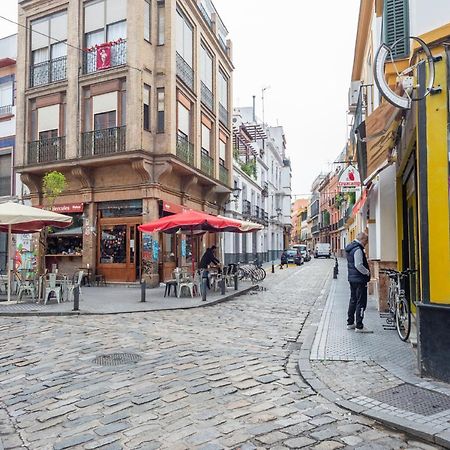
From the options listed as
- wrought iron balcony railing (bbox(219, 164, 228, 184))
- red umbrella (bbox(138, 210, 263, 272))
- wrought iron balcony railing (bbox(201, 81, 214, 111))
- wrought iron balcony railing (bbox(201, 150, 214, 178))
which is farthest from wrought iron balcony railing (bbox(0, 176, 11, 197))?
red umbrella (bbox(138, 210, 263, 272))

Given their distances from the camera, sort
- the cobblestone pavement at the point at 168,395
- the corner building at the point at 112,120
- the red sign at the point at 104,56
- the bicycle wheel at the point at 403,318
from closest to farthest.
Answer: the cobblestone pavement at the point at 168,395, the bicycle wheel at the point at 403,318, the corner building at the point at 112,120, the red sign at the point at 104,56

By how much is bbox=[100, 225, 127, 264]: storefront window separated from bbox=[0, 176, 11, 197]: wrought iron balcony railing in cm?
710

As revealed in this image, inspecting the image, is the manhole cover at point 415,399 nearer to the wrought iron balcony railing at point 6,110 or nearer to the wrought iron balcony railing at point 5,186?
the wrought iron balcony railing at point 5,186

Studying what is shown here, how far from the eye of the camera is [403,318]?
781 centimetres

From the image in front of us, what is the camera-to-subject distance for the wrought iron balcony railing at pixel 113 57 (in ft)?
62.7

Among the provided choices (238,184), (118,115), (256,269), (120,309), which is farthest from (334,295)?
(238,184)

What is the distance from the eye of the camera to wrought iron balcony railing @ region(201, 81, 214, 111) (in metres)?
24.2

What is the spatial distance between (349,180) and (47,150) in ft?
43.7

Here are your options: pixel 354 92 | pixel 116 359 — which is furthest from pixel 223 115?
pixel 116 359

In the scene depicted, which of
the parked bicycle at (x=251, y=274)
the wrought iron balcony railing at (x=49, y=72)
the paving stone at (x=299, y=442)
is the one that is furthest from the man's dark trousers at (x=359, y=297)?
the wrought iron balcony railing at (x=49, y=72)

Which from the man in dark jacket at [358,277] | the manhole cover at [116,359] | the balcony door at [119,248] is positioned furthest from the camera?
the balcony door at [119,248]

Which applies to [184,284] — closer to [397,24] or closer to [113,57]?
[397,24]

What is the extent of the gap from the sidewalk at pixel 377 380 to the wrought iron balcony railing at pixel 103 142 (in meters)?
12.7

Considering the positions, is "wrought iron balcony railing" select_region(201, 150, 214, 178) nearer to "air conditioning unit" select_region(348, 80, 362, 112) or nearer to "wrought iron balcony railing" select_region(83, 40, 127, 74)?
"wrought iron balcony railing" select_region(83, 40, 127, 74)
